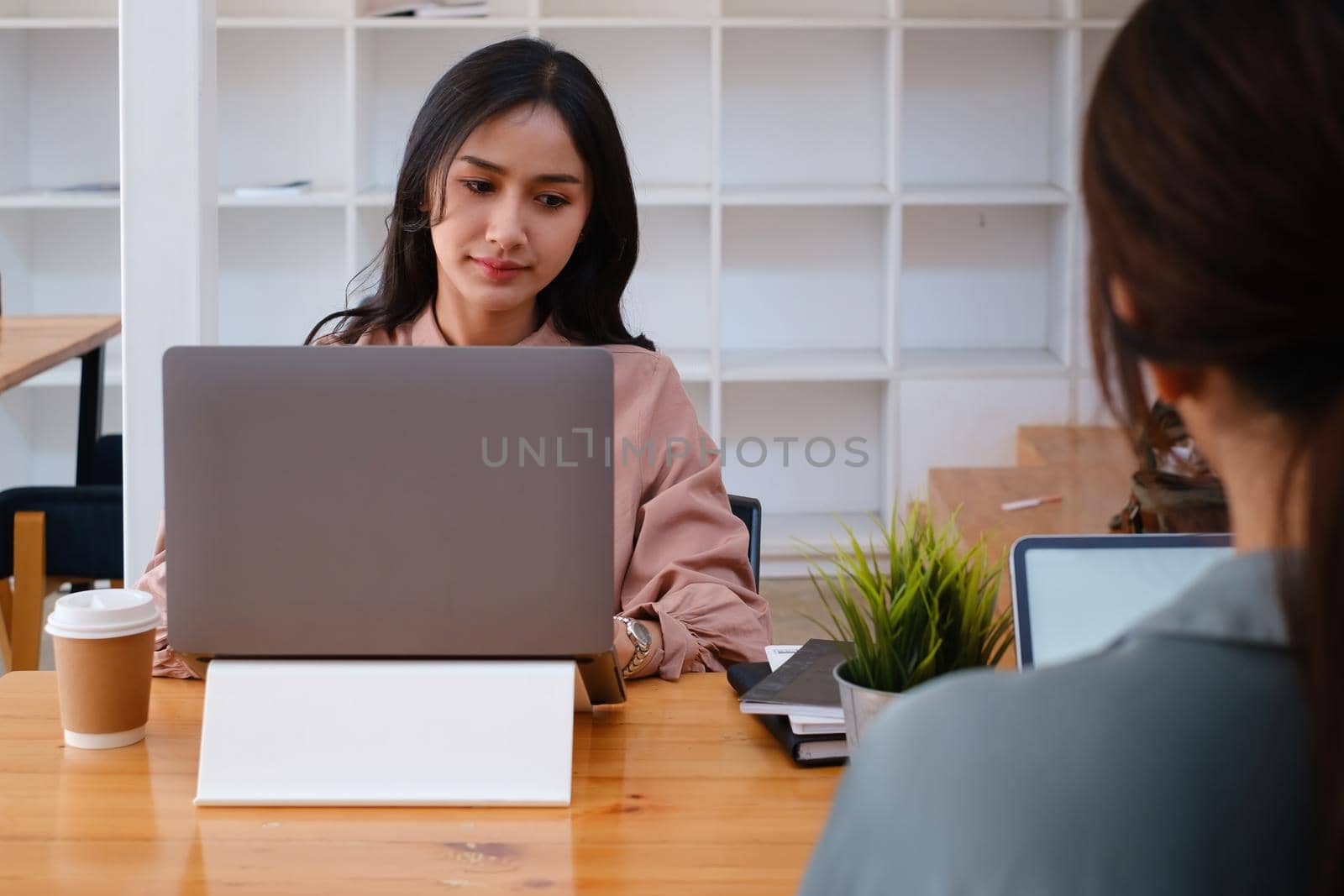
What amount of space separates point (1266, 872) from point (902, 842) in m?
0.14

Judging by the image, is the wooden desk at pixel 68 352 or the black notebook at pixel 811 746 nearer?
the black notebook at pixel 811 746

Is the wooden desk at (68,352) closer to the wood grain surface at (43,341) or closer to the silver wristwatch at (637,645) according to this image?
the wood grain surface at (43,341)

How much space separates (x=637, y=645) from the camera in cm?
147

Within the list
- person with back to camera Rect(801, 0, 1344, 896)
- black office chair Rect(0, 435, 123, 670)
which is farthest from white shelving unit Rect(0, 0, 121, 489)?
person with back to camera Rect(801, 0, 1344, 896)

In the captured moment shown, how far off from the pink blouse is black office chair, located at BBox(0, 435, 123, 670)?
1218 mm

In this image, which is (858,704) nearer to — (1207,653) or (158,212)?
(1207,653)

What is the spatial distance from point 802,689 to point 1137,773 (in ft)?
2.46

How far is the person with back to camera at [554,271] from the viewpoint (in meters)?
1.77

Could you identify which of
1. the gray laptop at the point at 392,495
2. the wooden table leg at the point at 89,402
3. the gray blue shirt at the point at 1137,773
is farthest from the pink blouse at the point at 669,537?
the wooden table leg at the point at 89,402

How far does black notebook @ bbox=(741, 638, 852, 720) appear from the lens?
1.27 m

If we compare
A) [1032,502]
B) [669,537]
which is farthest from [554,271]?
[1032,502]

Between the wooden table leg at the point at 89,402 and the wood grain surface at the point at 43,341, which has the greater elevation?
the wood grain surface at the point at 43,341

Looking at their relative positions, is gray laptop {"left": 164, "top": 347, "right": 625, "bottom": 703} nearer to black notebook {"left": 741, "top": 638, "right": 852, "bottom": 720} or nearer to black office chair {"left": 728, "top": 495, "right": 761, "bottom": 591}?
black notebook {"left": 741, "top": 638, "right": 852, "bottom": 720}

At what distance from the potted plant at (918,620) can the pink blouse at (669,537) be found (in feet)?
1.29
